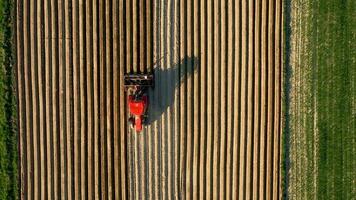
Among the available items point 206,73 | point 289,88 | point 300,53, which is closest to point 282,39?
point 300,53

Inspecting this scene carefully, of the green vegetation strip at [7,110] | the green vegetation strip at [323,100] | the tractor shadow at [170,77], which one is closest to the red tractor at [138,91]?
the tractor shadow at [170,77]

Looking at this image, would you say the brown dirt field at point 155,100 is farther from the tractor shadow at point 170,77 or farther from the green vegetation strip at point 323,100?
the green vegetation strip at point 323,100

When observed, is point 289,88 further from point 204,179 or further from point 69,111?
point 69,111

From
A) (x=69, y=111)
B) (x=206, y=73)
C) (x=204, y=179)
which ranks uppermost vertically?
(x=206, y=73)

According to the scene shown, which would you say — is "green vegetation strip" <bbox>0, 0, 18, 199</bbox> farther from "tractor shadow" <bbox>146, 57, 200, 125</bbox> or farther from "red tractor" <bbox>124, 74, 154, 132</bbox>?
"tractor shadow" <bbox>146, 57, 200, 125</bbox>

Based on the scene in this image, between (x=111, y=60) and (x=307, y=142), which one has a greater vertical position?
(x=111, y=60)

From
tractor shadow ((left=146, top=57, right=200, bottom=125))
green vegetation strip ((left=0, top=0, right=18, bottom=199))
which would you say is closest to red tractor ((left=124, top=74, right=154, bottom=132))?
tractor shadow ((left=146, top=57, right=200, bottom=125))

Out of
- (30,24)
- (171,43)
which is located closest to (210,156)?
(171,43)
